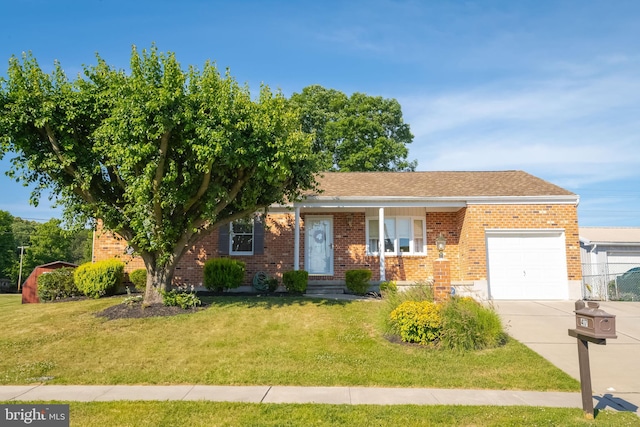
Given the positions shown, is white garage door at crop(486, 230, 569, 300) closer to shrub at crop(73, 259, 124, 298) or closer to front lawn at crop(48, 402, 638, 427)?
front lawn at crop(48, 402, 638, 427)

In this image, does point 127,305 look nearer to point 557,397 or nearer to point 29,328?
point 29,328

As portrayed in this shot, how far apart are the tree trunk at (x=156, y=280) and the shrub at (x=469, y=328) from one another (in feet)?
23.0

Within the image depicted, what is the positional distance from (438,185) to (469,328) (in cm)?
875

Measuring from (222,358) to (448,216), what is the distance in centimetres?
1063

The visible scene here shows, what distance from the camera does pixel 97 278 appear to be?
1358 centimetres

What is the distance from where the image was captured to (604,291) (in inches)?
621

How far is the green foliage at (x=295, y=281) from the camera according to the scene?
1354 cm

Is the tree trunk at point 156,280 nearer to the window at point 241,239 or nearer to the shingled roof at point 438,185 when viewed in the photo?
the window at point 241,239

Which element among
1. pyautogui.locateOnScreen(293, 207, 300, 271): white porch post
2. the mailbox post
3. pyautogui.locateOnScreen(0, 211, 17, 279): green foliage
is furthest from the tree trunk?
pyautogui.locateOnScreen(0, 211, 17, 279): green foliage

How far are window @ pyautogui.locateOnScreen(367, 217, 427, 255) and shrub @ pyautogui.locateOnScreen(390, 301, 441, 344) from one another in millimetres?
6948

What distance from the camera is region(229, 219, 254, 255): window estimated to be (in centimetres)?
1540

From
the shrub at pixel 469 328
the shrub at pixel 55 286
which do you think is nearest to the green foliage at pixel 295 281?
the shrub at pixel 469 328

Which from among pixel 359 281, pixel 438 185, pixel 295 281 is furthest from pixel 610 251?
pixel 295 281

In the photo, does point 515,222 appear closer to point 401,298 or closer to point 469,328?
point 401,298
